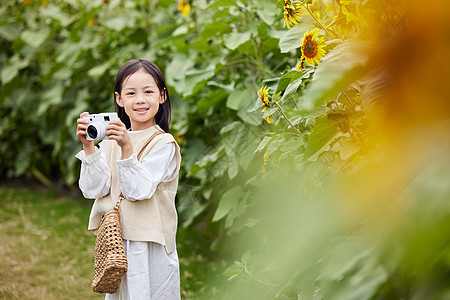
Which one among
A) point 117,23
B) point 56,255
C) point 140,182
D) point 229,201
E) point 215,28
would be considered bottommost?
point 56,255

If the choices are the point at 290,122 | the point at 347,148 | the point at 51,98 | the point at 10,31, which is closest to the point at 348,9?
the point at 347,148

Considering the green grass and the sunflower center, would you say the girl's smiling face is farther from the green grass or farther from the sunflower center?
the green grass

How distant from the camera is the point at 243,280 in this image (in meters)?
2.02

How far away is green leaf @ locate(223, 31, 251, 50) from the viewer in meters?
2.48

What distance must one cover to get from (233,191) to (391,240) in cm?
201

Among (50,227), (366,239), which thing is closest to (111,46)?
(50,227)

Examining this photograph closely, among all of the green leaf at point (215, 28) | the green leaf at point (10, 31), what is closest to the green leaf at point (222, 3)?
the green leaf at point (215, 28)

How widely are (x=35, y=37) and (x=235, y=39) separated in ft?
9.72

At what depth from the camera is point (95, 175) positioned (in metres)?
1.66

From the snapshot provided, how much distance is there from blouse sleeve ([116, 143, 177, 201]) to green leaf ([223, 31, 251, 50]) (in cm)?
100

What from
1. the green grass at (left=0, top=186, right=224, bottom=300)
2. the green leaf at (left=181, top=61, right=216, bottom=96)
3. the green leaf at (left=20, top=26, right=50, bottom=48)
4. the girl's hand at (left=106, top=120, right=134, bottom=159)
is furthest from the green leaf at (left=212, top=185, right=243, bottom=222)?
the green leaf at (left=20, top=26, right=50, bottom=48)

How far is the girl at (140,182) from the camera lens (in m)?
1.56

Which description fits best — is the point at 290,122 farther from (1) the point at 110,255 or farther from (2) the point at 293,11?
(1) the point at 110,255

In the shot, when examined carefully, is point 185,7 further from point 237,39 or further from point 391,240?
point 391,240
